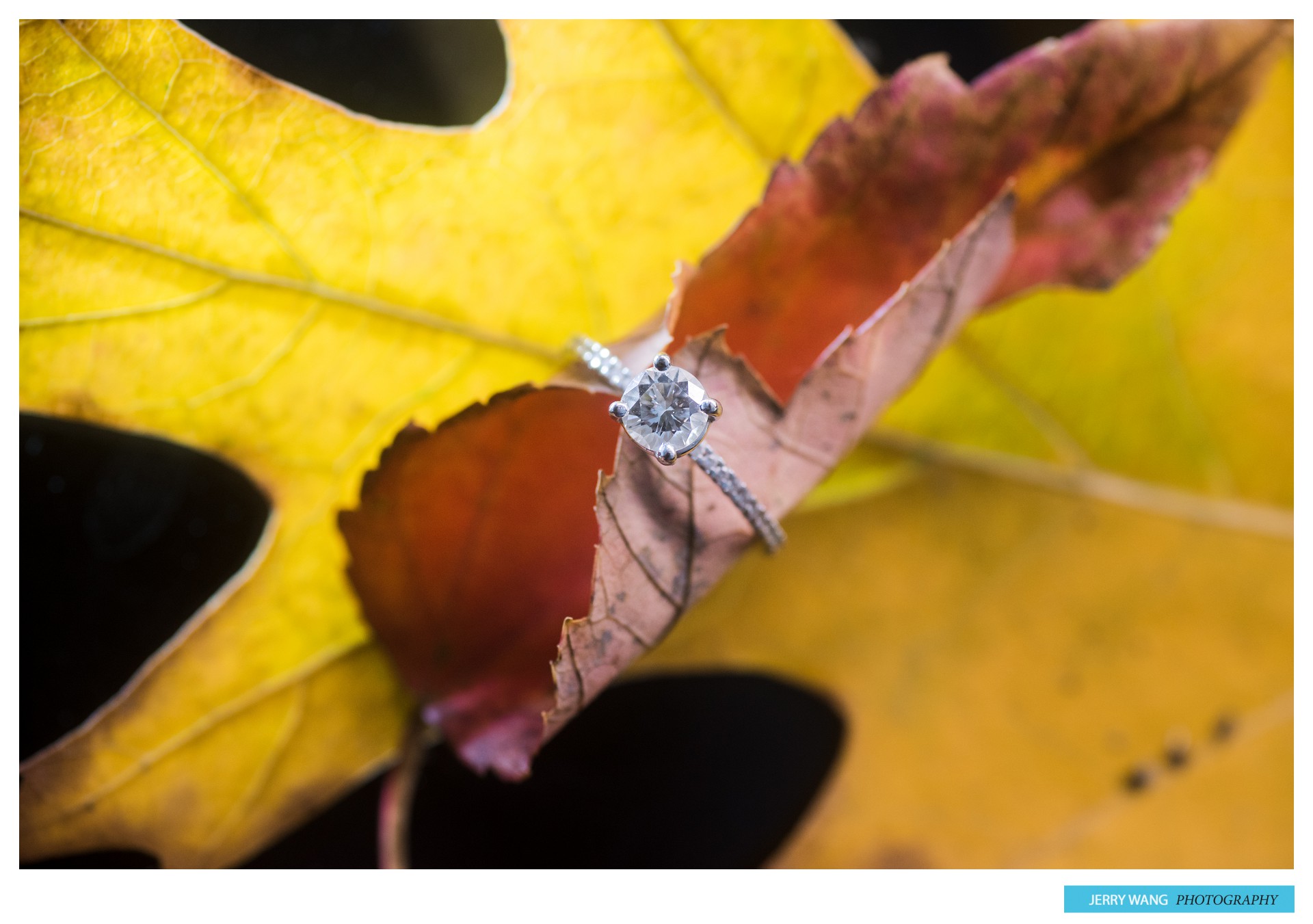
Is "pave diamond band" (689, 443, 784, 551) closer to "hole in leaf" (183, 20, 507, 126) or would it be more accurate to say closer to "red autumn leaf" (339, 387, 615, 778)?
"red autumn leaf" (339, 387, 615, 778)

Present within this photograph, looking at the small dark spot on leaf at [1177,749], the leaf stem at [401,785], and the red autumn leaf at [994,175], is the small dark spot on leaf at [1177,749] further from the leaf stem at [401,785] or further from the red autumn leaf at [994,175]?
the leaf stem at [401,785]

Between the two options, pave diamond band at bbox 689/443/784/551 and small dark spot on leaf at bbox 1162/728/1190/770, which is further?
small dark spot on leaf at bbox 1162/728/1190/770

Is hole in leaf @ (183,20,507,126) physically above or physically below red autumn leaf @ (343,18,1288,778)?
above

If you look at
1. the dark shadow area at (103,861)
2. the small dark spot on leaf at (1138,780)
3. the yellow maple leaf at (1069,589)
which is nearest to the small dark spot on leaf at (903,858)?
the yellow maple leaf at (1069,589)

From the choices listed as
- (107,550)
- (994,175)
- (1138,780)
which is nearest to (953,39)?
(994,175)

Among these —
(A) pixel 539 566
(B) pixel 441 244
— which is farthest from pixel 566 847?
(B) pixel 441 244

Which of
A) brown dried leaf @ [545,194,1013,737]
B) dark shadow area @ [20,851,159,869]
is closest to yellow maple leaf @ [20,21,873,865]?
dark shadow area @ [20,851,159,869]

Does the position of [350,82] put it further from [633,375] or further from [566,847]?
[566,847]
